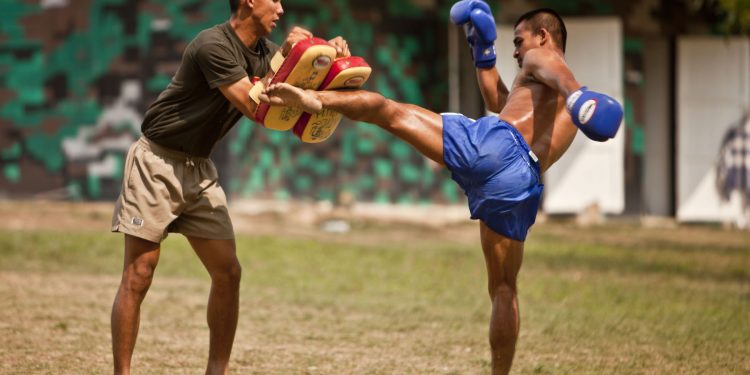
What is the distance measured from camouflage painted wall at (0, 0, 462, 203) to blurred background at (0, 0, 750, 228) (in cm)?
2

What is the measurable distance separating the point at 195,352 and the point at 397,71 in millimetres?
9202

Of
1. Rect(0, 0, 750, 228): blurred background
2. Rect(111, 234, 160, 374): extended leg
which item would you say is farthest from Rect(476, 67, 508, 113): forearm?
Rect(0, 0, 750, 228): blurred background

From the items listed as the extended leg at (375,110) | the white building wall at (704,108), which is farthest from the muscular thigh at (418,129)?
the white building wall at (704,108)

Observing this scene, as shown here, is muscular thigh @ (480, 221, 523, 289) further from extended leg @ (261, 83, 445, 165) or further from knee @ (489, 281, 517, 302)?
extended leg @ (261, 83, 445, 165)

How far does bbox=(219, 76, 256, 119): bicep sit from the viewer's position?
17.8ft

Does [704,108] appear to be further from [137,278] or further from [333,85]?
[137,278]

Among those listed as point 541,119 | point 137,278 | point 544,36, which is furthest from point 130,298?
point 544,36

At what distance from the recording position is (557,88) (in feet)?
18.4

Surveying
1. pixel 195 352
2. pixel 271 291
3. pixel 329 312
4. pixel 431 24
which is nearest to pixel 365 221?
pixel 431 24

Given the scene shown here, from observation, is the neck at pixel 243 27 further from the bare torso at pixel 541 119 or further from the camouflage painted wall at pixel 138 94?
the camouflage painted wall at pixel 138 94

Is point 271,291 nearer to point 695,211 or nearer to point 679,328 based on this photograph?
point 679,328

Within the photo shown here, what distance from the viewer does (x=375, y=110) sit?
5430 millimetres

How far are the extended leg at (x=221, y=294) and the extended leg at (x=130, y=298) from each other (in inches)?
11.2

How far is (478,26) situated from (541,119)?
704mm
